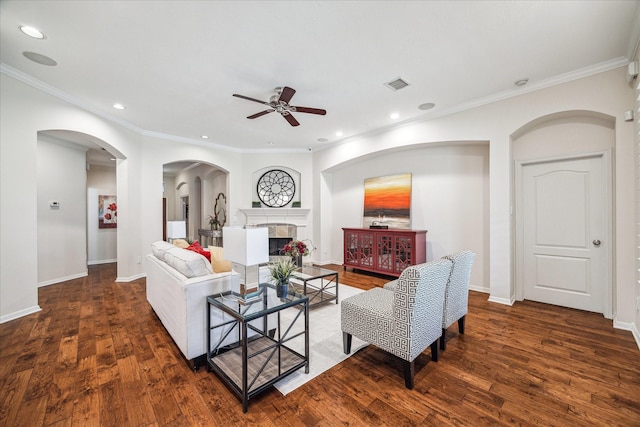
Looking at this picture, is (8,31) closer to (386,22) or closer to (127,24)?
(127,24)

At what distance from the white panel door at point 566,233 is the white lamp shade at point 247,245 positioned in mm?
3763

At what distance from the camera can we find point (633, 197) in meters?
2.73

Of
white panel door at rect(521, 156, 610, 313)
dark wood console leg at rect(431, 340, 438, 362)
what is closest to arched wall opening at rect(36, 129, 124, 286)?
dark wood console leg at rect(431, 340, 438, 362)

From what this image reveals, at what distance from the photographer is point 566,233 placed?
3422 mm

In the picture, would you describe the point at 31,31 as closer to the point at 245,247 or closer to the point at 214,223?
the point at 245,247

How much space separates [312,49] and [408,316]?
262 cm

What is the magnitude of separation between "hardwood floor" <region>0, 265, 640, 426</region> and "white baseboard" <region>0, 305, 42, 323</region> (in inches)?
6.8

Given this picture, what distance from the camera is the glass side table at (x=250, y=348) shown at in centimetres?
173

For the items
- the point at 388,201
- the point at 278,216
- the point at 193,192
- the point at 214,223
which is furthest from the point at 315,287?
the point at 193,192

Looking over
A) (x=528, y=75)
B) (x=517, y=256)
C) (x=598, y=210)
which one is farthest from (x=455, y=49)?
(x=517, y=256)

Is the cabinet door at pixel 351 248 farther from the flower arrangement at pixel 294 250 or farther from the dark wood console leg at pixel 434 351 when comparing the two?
the dark wood console leg at pixel 434 351

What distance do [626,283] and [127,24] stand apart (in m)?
5.57

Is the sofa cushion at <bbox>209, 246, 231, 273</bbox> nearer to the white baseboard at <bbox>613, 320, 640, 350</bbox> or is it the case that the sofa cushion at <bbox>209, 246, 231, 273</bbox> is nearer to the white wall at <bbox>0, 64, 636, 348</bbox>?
the white wall at <bbox>0, 64, 636, 348</bbox>

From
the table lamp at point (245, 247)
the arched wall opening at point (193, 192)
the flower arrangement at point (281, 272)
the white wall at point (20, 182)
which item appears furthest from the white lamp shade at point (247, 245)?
the arched wall opening at point (193, 192)
